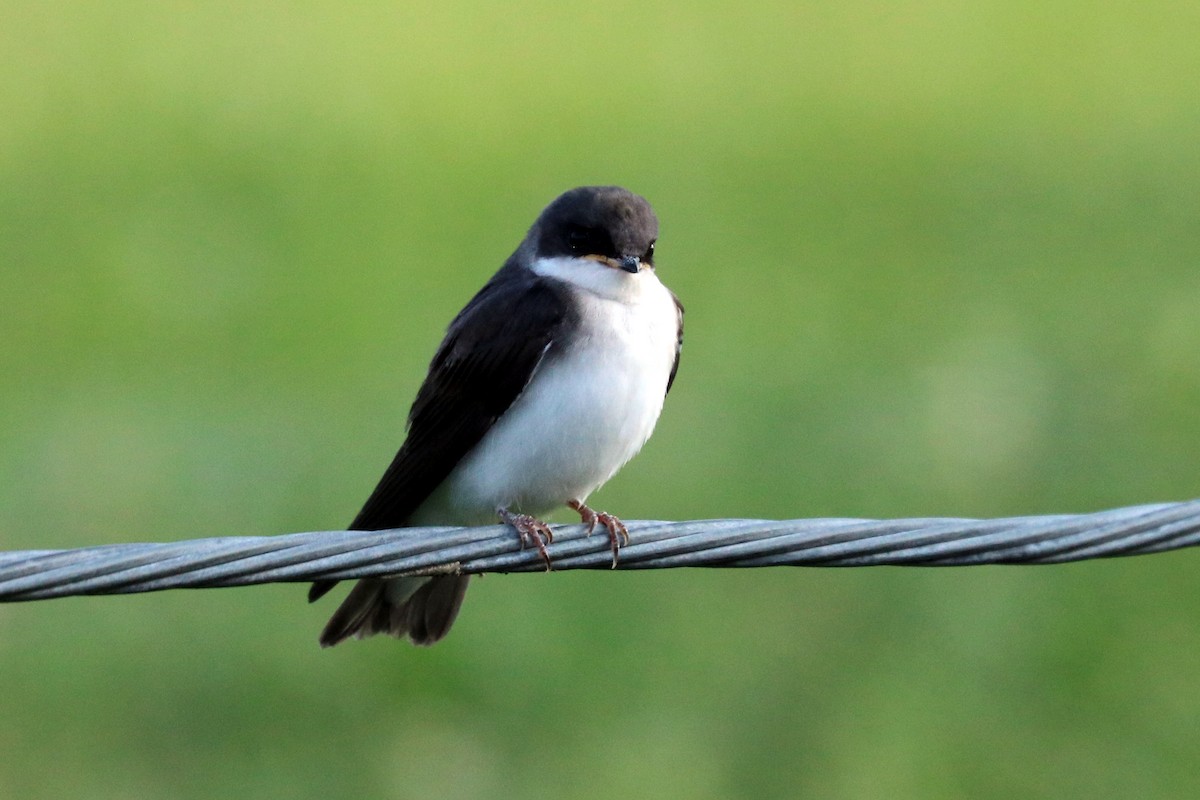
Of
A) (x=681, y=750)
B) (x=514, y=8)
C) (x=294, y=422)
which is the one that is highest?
(x=514, y=8)

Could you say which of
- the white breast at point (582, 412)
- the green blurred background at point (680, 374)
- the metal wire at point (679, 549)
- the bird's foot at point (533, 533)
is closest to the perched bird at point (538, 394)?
the white breast at point (582, 412)

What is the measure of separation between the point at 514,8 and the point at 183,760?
937 centimetres

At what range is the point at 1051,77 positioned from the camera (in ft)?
44.7

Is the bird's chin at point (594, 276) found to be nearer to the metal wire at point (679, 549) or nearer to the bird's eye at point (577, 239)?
the bird's eye at point (577, 239)

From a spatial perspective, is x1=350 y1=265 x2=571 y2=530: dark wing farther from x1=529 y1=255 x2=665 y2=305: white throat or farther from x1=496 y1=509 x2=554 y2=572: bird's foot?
x1=496 y1=509 x2=554 y2=572: bird's foot

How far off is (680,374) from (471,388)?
456 centimetres

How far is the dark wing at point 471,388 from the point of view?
4887mm

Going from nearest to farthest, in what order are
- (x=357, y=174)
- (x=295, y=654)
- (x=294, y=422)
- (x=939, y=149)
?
(x=295, y=654), (x=294, y=422), (x=357, y=174), (x=939, y=149)

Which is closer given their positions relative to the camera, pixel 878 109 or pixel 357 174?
pixel 357 174

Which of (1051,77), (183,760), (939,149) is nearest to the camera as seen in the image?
(183,760)

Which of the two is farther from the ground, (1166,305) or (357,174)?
(357,174)

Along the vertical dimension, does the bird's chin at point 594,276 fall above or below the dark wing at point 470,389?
above

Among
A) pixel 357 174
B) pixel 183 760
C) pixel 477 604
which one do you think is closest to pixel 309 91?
pixel 357 174

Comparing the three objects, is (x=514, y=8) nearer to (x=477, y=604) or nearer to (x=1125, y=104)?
(x=1125, y=104)
